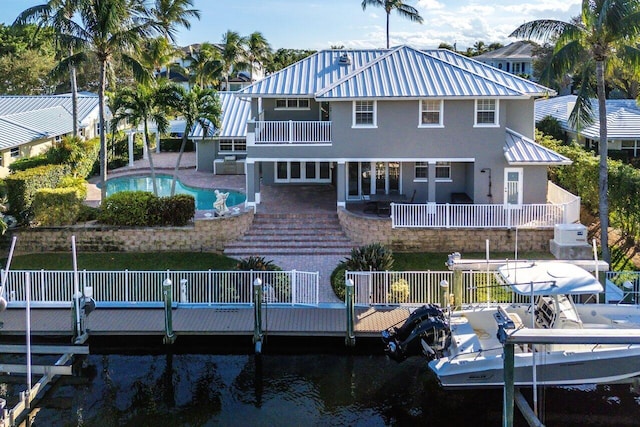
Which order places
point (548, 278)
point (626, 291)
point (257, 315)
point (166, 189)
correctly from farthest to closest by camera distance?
point (166, 189)
point (626, 291)
point (257, 315)
point (548, 278)

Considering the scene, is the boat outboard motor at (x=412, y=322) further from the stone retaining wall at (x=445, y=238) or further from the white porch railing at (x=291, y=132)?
the white porch railing at (x=291, y=132)

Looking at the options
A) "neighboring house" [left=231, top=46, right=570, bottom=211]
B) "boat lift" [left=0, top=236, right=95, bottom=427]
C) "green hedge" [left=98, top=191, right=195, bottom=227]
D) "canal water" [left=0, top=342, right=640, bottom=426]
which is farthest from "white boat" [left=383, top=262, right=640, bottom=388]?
"green hedge" [left=98, top=191, right=195, bottom=227]

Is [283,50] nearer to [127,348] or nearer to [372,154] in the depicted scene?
[372,154]

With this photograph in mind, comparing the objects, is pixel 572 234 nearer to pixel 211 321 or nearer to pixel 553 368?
pixel 553 368

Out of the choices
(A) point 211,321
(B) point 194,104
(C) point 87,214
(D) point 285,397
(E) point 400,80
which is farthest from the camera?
(B) point 194,104

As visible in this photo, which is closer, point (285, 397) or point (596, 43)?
point (285, 397)

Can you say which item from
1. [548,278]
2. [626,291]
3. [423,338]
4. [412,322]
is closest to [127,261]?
[412,322]
